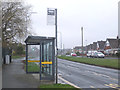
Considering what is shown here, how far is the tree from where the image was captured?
2416cm

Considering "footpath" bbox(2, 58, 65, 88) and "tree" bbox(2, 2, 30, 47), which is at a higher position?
"tree" bbox(2, 2, 30, 47)

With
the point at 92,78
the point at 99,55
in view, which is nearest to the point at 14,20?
the point at 92,78

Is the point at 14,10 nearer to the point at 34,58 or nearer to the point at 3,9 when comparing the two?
the point at 3,9

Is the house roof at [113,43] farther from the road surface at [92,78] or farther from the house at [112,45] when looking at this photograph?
the road surface at [92,78]

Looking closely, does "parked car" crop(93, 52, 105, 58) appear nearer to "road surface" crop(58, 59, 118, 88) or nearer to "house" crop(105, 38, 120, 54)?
"house" crop(105, 38, 120, 54)

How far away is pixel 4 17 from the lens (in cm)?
2331

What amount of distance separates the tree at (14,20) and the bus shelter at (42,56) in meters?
9.37

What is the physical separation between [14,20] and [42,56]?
12583 millimetres

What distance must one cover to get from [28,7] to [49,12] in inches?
624

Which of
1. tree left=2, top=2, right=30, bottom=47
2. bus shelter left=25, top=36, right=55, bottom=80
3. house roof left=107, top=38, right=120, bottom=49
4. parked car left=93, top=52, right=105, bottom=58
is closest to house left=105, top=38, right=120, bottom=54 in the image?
house roof left=107, top=38, right=120, bottom=49

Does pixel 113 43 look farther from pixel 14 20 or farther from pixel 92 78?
pixel 92 78

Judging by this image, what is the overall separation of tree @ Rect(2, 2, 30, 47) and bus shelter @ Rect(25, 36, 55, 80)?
369 inches

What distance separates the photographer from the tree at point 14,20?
2416 cm

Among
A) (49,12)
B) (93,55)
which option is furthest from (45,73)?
(93,55)
